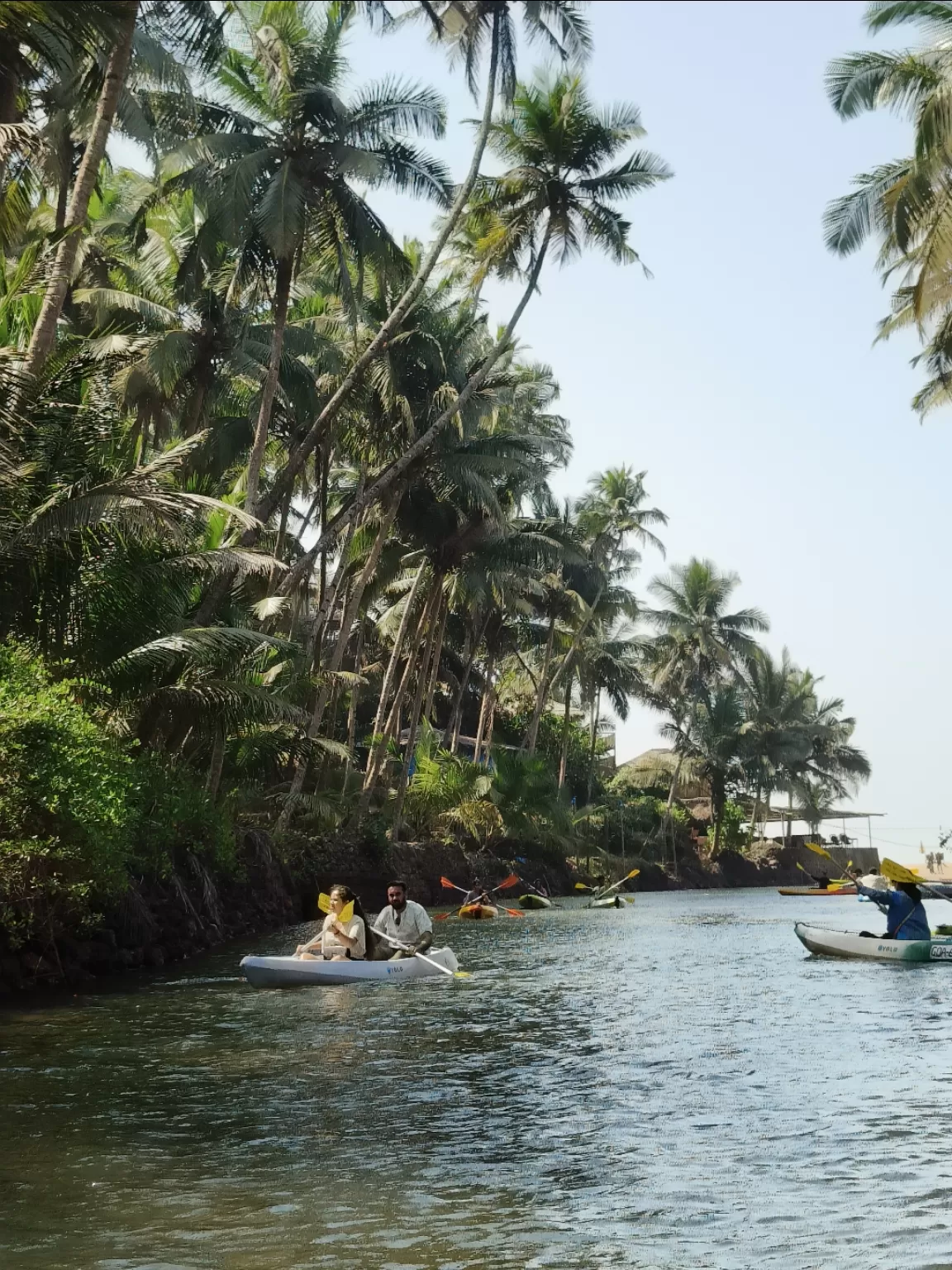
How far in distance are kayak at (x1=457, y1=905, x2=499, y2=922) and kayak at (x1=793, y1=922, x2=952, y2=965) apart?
13846 mm

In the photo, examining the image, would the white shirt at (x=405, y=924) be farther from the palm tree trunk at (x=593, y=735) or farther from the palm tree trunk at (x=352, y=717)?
the palm tree trunk at (x=593, y=735)

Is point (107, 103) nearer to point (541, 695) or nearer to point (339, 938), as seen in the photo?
point (339, 938)

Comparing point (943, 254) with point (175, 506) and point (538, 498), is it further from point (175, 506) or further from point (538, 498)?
point (538, 498)

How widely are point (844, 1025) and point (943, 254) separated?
11995 millimetres

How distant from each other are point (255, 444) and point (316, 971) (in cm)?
1292

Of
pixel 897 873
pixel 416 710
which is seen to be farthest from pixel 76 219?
pixel 416 710

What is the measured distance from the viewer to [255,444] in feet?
88.2

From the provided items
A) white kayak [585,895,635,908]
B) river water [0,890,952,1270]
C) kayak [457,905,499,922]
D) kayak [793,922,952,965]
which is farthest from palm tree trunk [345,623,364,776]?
river water [0,890,952,1270]

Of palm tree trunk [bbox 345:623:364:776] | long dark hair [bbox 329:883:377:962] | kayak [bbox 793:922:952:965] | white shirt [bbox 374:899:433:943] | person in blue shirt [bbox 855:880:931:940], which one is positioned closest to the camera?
long dark hair [bbox 329:883:377:962]

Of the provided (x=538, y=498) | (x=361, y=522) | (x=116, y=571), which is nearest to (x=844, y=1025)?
(x=116, y=571)

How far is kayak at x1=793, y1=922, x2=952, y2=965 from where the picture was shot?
20.4 metres

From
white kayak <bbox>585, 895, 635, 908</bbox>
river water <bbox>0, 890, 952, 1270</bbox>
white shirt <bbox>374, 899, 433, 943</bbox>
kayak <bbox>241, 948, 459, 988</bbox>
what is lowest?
river water <bbox>0, 890, 952, 1270</bbox>

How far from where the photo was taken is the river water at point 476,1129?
6258mm

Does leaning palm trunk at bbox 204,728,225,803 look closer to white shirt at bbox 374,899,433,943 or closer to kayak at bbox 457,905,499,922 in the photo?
white shirt at bbox 374,899,433,943
